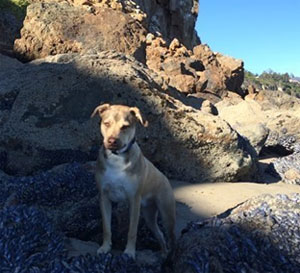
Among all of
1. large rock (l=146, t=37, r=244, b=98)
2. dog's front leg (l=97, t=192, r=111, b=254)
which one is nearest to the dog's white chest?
dog's front leg (l=97, t=192, r=111, b=254)

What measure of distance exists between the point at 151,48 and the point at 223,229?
687 inches

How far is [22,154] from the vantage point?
6.21 meters

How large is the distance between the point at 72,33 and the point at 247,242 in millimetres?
8063

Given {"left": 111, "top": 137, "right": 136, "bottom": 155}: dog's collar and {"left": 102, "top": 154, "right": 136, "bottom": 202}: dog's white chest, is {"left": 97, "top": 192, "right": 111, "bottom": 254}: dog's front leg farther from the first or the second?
{"left": 111, "top": 137, "right": 136, "bottom": 155}: dog's collar

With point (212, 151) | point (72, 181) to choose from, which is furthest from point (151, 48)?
point (72, 181)

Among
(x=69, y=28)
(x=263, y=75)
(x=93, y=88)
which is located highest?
(x=263, y=75)

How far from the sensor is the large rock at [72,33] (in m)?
10.3

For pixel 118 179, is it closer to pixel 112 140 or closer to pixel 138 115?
pixel 112 140

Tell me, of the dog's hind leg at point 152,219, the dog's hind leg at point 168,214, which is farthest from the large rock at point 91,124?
the dog's hind leg at point 168,214

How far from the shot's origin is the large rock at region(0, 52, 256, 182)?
6.23 metres

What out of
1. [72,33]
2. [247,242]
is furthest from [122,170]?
[72,33]

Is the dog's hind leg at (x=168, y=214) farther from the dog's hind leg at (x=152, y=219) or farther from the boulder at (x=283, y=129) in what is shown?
the boulder at (x=283, y=129)

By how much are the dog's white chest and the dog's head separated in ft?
0.61

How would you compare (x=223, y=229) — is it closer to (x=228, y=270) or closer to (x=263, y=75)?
(x=228, y=270)
